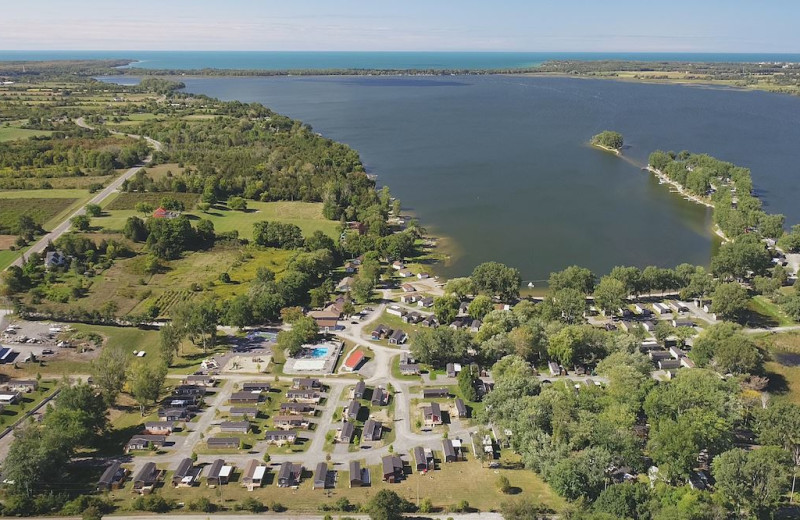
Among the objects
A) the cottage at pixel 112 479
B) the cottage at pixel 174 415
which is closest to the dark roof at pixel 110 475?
the cottage at pixel 112 479

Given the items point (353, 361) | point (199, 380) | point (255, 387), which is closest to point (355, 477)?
point (255, 387)

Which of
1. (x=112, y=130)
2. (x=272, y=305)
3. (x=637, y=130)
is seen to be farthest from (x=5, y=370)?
(x=637, y=130)

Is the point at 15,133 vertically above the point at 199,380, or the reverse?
the point at 15,133

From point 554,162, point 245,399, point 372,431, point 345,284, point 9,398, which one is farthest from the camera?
point 554,162

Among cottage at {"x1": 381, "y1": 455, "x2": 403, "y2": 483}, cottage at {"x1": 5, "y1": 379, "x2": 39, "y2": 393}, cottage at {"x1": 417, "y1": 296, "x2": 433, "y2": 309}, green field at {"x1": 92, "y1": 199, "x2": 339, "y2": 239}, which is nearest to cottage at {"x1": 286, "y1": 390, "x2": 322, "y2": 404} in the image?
cottage at {"x1": 381, "y1": 455, "x2": 403, "y2": 483}

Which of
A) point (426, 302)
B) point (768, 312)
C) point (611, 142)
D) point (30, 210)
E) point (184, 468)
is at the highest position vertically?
point (611, 142)

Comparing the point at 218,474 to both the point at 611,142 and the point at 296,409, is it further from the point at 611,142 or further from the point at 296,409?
the point at 611,142

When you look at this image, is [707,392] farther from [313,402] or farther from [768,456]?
[313,402]
